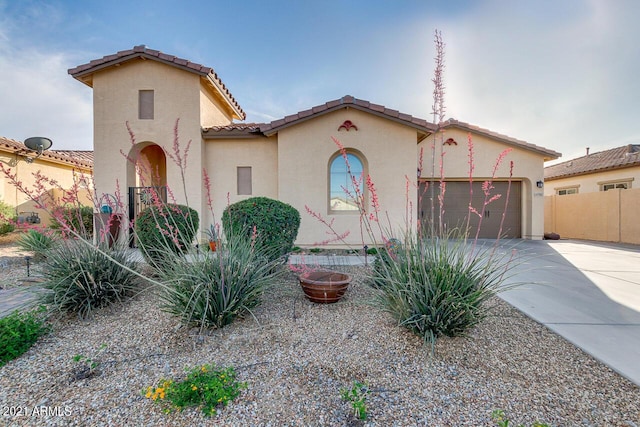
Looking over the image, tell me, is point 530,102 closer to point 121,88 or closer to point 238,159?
point 238,159

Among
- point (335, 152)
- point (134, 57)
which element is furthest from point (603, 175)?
point (134, 57)

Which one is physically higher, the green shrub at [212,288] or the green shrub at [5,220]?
the green shrub at [5,220]

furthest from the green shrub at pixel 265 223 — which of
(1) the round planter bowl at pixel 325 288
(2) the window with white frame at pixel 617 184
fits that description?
(2) the window with white frame at pixel 617 184

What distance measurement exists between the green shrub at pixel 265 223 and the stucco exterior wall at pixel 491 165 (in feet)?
28.2

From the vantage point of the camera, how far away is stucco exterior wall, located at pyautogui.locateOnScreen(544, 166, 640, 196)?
13000 mm

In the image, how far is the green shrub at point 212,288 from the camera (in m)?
3.12

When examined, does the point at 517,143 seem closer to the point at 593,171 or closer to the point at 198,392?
the point at 593,171

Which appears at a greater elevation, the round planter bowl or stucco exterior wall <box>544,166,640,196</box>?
stucco exterior wall <box>544,166,640,196</box>

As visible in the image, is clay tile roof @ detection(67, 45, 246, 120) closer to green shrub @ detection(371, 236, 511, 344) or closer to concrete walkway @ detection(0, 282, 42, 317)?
concrete walkway @ detection(0, 282, 42, 317)

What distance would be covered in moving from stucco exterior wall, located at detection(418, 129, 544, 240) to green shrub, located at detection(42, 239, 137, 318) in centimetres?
1109

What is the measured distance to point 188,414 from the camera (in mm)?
1968

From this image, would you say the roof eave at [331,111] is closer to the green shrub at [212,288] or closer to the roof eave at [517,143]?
the roof eave at [517,143]

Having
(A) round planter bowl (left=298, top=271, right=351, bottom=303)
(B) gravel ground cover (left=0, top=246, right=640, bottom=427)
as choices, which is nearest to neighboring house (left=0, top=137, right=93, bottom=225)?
(B) gravel ground cover (left=0, top=246, right=640, bottom=427)

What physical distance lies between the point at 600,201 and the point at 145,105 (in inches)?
776
